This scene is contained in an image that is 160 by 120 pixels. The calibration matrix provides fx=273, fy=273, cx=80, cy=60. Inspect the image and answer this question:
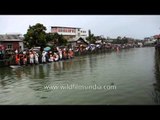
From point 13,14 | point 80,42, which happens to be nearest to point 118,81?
point 13,14

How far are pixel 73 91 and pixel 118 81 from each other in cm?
134

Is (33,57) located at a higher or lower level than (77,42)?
lower

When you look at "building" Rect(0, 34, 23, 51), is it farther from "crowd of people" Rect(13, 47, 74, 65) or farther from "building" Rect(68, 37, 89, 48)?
"building" Rect(68, 37, 89, 48)

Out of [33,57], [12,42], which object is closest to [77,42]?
[12,42]

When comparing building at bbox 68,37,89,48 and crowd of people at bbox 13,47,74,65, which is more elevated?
building at bbox 68,37,89,48

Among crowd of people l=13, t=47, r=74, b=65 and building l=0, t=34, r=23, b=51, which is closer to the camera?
crowd of people l=13, t=47, r=74, b=65

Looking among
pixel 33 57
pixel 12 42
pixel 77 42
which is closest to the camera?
pixel 33 57

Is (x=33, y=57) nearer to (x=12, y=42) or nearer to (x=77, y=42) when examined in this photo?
(x=12, y=42)

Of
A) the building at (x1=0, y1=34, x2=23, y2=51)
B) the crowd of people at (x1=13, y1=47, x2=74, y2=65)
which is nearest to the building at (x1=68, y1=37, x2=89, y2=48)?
the building at (x1=0, y1=34, x2=23, y2=51)

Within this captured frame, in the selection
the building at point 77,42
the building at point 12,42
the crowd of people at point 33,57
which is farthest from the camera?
the building at point 77,42

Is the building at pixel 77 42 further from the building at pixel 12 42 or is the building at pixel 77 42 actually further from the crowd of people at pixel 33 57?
the crowd of people at pixel 33 57

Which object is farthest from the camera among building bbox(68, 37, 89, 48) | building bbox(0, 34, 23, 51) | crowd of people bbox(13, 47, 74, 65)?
building bbox(68, 37, 89, 48)

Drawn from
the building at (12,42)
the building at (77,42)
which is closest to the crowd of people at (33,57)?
the building at (12,42)
